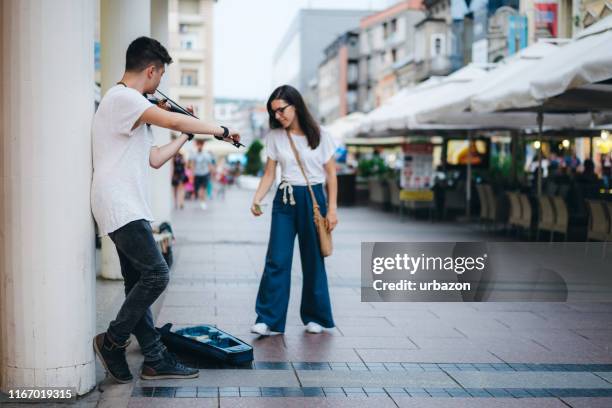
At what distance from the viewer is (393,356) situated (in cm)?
657

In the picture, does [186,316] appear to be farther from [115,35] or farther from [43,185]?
[115,35]

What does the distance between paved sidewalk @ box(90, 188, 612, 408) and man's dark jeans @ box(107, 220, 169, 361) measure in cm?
Result: 39

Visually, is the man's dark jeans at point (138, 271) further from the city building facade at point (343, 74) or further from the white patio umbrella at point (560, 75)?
the city building facade at point (343, 74)

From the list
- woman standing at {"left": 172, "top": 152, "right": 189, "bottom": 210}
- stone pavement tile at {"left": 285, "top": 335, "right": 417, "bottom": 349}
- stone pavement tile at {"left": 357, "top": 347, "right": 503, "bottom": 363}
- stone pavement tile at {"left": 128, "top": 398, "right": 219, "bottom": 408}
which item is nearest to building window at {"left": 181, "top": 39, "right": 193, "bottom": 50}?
woman standing at {"left": 172, "top": 152, "right": 189, "bottom": 210}

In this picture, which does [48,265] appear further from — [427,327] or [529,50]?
[529,50]

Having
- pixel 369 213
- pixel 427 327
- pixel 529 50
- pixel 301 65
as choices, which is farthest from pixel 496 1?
pixel 301 65

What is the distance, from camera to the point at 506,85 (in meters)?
13.5

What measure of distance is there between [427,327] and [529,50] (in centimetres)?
980

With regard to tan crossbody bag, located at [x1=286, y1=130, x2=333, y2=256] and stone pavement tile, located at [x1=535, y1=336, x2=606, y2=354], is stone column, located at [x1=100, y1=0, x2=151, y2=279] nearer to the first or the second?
tan crossbody bag, located at [x1=286, y1=130, x2=333, y2=256]

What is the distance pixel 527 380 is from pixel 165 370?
7.40 feet

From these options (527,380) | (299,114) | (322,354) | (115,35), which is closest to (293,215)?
(299,114)

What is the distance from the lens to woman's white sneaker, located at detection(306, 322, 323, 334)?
7316 millimetres
